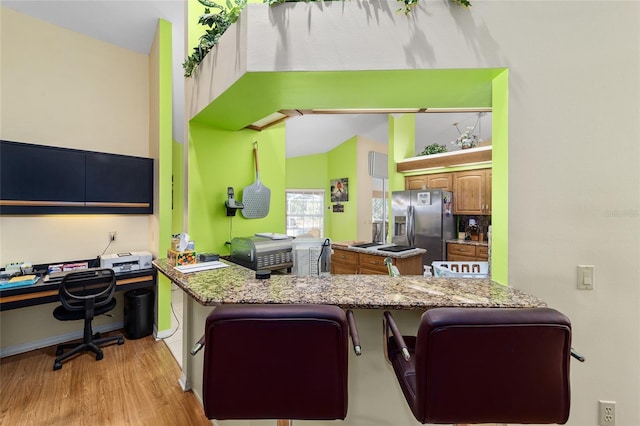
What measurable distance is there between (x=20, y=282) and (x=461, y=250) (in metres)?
5.49

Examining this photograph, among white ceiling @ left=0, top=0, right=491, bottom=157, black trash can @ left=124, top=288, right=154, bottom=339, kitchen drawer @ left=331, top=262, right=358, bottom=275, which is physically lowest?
black trash can @ left=124, top=288, right=154, bottom=339

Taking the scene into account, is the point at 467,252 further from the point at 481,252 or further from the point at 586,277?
the point at 586,277

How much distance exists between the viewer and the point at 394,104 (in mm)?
1836

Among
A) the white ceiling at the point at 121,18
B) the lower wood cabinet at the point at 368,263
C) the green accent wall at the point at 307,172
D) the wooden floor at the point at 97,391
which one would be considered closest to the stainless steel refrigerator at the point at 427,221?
the lower wood cabinet at the point at 368,263

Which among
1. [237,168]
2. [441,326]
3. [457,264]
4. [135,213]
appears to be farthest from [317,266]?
[135,213]

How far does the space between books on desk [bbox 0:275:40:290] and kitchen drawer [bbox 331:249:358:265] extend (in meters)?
3.44

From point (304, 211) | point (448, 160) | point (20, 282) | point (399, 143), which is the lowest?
point (20, 282)

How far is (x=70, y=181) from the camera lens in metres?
2.70

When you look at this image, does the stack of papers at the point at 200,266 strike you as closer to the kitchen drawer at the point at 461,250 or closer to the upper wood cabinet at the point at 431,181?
the kitchen drawer at the point at 461,250

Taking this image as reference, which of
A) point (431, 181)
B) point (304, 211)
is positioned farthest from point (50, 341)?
point (431, 181)

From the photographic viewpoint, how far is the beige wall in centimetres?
263

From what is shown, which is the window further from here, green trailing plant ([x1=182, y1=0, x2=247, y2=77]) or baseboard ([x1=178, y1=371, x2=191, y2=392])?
green trailing plant ([x1=182, y1=0, x2=247, y2=77])

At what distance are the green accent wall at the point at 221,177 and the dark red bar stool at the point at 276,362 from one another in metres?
1.80

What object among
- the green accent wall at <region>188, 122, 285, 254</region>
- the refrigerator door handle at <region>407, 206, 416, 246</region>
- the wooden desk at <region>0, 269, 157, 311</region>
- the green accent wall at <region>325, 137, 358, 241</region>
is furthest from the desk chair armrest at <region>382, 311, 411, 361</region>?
the green accent wall at <region>325, 137, 358, 241</region>
